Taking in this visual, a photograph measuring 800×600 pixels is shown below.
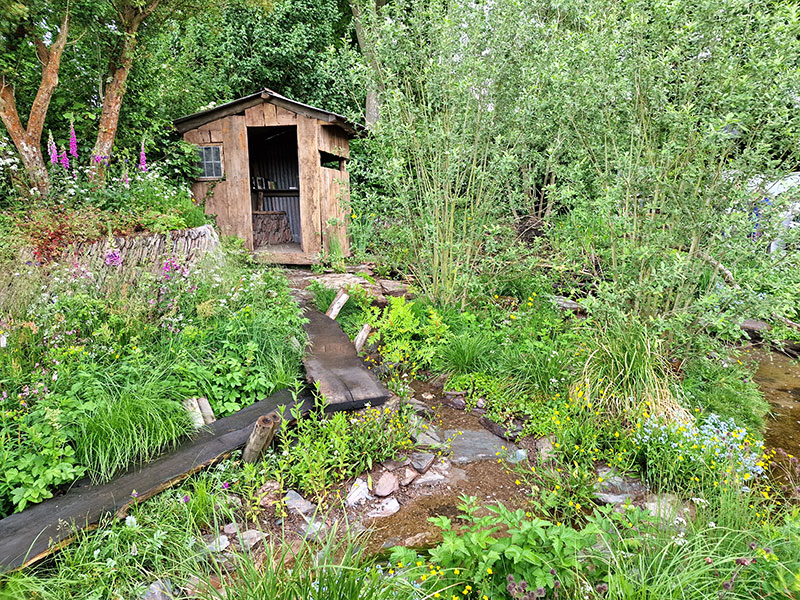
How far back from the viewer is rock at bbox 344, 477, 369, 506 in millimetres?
3150

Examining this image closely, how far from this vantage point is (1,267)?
4.68m

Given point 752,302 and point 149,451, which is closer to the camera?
point 149,451

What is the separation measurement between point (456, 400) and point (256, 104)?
22.1ft

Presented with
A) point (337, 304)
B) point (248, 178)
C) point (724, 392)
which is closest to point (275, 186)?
point (248, 178)

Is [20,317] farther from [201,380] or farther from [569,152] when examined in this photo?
[569,152]

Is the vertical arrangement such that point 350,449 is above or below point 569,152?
below

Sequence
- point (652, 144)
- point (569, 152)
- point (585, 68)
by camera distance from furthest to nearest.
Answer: point (569, 152) → point (585, 68) → point (652, 144)

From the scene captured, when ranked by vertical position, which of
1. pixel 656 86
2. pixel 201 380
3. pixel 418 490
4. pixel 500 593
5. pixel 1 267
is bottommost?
pixel 418 490

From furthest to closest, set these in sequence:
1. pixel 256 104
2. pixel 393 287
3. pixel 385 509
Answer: pixel 256 104
pixel 393 287
pixel 385 509

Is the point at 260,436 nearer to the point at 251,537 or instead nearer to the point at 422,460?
the point at 251,537

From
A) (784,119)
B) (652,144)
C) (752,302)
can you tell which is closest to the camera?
(784,119)

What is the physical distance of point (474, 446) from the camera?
3.87 m

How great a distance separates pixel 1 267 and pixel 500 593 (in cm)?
528

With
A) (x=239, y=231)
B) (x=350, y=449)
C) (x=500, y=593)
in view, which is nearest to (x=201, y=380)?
(x=350, y=449)
